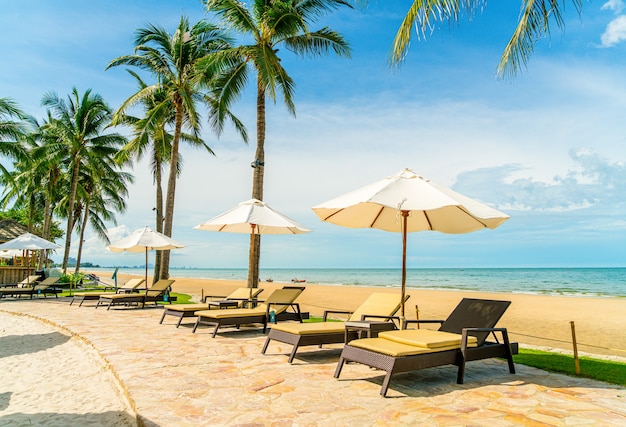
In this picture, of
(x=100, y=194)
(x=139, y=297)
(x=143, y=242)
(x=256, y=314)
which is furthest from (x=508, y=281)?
(x=256, y=314)

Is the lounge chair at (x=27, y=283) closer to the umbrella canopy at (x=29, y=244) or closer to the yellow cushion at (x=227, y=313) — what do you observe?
the umbrella canopy at (x=29, y=244)

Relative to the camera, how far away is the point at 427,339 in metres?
4.24

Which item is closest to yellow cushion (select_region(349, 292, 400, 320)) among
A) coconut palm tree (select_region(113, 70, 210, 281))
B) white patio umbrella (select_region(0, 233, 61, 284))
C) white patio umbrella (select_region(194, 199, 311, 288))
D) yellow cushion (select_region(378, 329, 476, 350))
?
yellow cushion (select_region(378, 329, 476, 350))

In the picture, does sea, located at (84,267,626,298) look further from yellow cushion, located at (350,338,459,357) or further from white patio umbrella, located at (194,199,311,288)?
yellow cushion, located at (350,338,459,357)

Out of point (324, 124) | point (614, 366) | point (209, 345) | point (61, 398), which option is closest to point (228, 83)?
point (324, 124)

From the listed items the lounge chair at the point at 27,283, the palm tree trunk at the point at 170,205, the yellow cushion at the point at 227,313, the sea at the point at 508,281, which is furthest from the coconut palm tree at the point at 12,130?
the sea at the point at 508,281

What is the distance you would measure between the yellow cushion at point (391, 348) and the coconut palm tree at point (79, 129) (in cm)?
2085

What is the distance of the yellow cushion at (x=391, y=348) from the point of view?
12.6 ft

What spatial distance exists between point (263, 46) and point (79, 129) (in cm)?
1414

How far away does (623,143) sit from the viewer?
13172 mm

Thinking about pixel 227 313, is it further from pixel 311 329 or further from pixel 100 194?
pixel 100 194

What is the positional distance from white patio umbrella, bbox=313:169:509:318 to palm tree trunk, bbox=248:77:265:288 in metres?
4.48

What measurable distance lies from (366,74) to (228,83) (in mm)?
4132

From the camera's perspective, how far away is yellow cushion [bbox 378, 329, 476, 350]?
13.5ft
